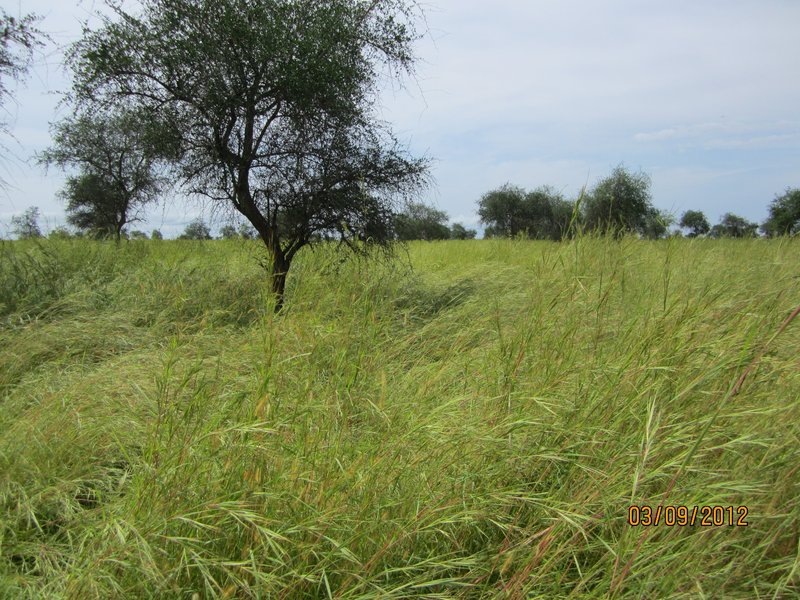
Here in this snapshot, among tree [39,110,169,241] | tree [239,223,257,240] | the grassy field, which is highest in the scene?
tree [39,110,169,241]

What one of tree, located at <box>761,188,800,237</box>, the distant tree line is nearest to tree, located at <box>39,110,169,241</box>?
the distant tree line

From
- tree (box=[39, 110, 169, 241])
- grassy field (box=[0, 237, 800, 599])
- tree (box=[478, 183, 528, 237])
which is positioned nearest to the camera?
grassy field (box=[0, 237, 800, 599])

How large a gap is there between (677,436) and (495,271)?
22.7 ft

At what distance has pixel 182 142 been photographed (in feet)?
22.5

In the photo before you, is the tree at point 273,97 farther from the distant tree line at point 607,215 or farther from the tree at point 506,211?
the tree at point 506,211

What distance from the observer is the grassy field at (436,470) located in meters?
1.64

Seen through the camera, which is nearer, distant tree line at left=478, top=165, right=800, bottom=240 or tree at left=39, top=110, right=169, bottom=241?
distant tree line at left=478, top=165, right=800, bottom=240

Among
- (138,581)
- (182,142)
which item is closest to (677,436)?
(138,581)

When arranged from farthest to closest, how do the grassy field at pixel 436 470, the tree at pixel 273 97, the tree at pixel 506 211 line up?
the tree at pixel 506 211, the tree at pixel 273 97, the grassy field at pixel 436 470

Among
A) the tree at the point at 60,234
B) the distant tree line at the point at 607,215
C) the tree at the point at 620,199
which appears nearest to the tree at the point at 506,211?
the distant tree line at the point at 607,215

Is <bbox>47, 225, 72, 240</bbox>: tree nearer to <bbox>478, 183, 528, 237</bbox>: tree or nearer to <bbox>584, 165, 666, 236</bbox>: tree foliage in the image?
<bbox>584, 165, 666, 236</bbox>: tree foliage

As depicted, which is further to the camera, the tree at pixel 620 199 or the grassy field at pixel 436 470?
the tree at pixel 620 199

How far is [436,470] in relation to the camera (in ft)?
6.63

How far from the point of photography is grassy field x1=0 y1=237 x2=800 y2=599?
1.64m
